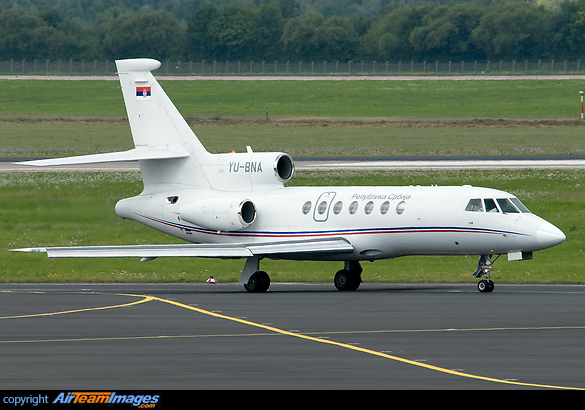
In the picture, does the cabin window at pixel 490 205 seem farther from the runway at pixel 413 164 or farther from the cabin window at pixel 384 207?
the runway at pixel 413 164

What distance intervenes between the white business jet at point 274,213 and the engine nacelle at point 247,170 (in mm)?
37

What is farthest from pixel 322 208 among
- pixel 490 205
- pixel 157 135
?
pixel 157 135

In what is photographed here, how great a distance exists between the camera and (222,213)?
36.5 metres

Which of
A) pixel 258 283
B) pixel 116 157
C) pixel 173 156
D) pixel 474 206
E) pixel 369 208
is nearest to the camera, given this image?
pixel 474 206

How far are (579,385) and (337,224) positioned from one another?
19.1 metres

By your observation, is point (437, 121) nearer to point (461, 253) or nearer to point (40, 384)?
point (461, 253)

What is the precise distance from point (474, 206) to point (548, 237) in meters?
2.60

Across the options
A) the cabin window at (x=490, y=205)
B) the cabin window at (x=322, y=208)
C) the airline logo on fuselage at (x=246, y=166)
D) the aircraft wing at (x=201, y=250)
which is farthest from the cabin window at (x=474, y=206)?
the airline logo on fuselage at (x=246, y=166)

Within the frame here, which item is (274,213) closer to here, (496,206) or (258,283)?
(258,283)

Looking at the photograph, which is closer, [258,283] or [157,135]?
[258,283]

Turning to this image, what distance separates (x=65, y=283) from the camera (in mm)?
38938

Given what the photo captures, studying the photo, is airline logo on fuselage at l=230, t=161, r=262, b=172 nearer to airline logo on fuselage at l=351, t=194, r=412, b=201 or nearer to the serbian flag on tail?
airline logo on fuselage at l=351, t=194, r=412, b=201

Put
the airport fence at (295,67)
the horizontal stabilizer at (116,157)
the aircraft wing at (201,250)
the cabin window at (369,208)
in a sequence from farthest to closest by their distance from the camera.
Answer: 1. the airport fence at (295,67)
2. the horizontal stabilizer at (116,157)
3. the cabin window at (369,208)
4. the aircraft wing at (201,250)

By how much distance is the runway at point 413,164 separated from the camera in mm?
58875
